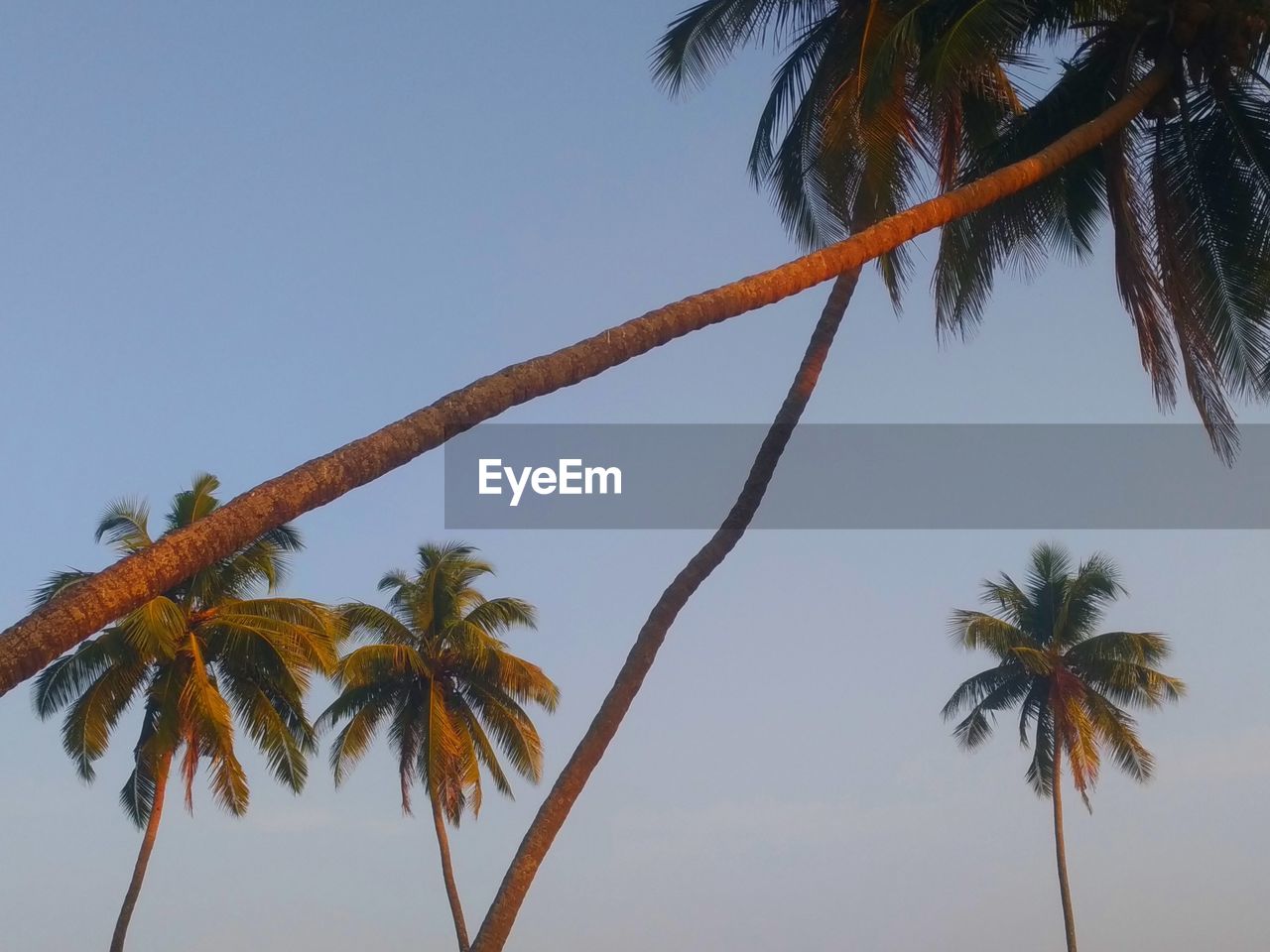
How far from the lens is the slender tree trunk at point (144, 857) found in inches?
1019

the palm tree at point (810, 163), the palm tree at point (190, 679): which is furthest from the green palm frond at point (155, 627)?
the palm tree at point (810, 163)

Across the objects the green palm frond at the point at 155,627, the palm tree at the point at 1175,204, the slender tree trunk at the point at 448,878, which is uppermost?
the palm tree at the point at 1175,204

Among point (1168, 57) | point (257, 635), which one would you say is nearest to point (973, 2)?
point (1168, 57)

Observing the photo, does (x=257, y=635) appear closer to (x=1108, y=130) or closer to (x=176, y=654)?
(x=176, y=654)

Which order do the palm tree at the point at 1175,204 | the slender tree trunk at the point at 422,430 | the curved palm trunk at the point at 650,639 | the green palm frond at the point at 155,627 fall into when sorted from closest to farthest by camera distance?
1. the slender tree trunk at the point at 422,430
2. the curved palm trunk at the point at 650,639
3. the palm tree at the point at 1175,204
4. the green palm frond at the point at 155,627

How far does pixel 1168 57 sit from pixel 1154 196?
157 centimetres

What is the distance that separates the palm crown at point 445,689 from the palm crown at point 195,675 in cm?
354

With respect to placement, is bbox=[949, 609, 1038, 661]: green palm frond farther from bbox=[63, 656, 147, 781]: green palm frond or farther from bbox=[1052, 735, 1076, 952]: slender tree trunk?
bbox=[63, 656, 147, 781]: green palm frond

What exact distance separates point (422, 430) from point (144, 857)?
70.4 ft

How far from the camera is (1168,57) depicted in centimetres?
1330

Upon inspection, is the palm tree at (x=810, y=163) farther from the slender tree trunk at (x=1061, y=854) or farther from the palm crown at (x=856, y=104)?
the slender tree trunk at (x=1061, y=854)

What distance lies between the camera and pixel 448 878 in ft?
102

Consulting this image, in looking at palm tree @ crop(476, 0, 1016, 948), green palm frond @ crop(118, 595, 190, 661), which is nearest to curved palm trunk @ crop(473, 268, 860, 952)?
palm tree @ crop(476, 0, 1016, 948)

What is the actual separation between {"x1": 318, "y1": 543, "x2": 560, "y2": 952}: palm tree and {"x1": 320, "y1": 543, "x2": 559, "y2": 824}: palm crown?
22 millimetres
